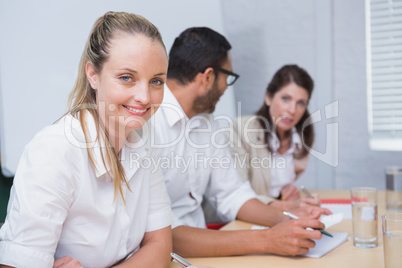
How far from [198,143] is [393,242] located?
77cm

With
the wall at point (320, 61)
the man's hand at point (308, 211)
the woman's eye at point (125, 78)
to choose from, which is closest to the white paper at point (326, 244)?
the man's hand at point (308, 211)

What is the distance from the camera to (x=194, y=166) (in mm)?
1520

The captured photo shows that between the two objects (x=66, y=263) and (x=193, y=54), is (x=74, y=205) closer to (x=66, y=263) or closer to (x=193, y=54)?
(x=66, y=263)

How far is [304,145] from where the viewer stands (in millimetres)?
2279

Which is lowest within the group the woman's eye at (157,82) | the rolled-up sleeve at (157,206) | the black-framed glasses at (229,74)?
the rolled-up sleeve at (157,206)

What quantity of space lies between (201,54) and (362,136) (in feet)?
4.38

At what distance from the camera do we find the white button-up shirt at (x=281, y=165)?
207 cm

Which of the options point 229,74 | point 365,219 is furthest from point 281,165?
point 365,219

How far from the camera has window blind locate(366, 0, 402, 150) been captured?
7.98ft

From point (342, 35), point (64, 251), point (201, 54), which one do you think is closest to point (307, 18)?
point (342, 35)

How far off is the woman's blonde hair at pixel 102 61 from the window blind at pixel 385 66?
1.81 metres

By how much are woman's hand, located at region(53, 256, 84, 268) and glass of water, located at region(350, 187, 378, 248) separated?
2.34 ft

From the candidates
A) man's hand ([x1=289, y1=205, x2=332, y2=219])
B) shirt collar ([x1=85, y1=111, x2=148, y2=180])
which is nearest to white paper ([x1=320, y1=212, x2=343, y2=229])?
man's hand ([x1=289, y1=205, x2=332, y2=219])

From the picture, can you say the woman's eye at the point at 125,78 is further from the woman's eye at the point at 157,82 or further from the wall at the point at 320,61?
the wall at the point at 320,61
